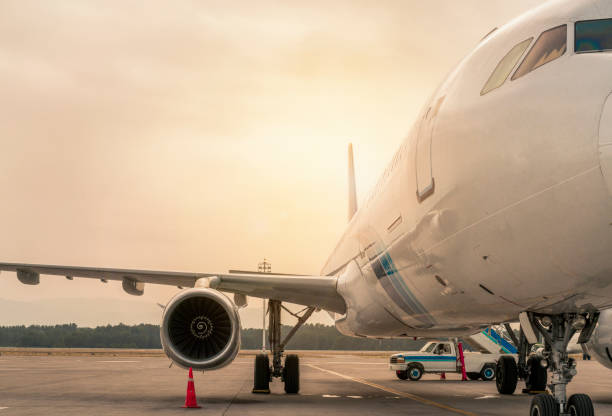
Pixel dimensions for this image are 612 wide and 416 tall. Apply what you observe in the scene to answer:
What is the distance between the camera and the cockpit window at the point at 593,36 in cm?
454

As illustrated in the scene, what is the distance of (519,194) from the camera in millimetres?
4531

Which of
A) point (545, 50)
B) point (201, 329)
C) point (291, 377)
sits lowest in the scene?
point (291, 377)

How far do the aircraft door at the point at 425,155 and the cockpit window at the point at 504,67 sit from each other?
93 cm

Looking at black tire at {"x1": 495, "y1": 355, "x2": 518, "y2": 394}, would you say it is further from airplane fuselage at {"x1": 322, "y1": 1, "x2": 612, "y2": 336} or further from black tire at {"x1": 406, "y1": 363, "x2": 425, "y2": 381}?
airplane fuselage at {"x1": 322, "y1": 1, "x2": 612, "y2": 336}

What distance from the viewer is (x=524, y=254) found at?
4723 mm

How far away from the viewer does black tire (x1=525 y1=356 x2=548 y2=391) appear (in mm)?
13984

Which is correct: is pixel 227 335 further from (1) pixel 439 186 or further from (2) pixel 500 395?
(2) pixel 500 395

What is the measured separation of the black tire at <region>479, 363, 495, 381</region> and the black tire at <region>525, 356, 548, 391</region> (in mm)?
7446

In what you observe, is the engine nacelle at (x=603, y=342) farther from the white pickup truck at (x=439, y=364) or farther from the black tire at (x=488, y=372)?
the black tire at (x=488, y=372)

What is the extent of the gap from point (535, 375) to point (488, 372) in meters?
7.94

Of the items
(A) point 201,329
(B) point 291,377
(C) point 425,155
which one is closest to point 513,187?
(C) point 425,155

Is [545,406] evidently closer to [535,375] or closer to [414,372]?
[535,375]

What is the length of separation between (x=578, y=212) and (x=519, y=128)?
2.53ft

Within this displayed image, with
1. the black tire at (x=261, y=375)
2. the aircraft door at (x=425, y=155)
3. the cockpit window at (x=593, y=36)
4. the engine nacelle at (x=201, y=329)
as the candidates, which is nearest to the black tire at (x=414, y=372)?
the black tire at (x=261, y=375)
